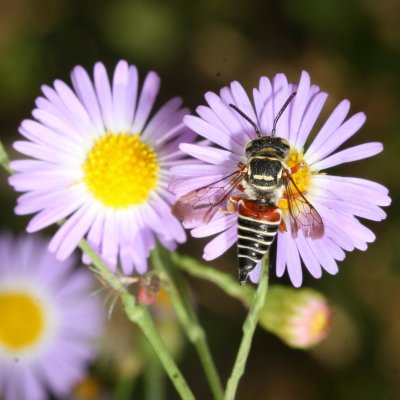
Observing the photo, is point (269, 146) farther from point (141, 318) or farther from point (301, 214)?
point (141, 318)

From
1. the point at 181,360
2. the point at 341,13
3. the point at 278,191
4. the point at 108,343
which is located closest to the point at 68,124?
the point at 278,191

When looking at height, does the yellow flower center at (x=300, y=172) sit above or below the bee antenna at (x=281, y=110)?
below

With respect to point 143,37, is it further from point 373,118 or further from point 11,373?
point 11,373

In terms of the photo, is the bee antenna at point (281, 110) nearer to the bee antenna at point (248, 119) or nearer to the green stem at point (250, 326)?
the bee antenna at point (248, 119)

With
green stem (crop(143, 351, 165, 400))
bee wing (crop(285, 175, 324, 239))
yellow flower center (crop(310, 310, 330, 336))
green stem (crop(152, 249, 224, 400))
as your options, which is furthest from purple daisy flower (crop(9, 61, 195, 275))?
green stem (crop(143, 351, 165, 400))

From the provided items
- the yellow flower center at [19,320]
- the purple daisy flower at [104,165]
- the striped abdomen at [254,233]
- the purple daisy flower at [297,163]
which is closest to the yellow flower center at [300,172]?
the purple daisy flower at [297,163]

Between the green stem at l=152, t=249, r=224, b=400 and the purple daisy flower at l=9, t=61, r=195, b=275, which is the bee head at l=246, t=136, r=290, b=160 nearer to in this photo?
the purple daisy flower at l=9, t=61, r=195, b=275
